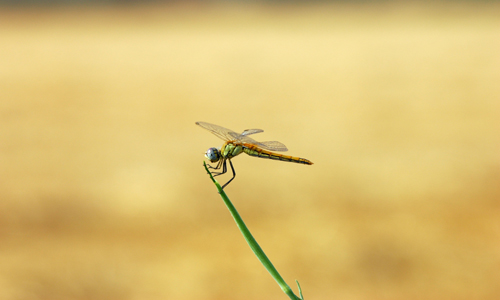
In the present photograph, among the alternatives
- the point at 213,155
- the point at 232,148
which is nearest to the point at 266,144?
the point at 232,148

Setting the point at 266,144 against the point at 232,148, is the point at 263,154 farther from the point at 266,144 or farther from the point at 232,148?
the point at 232,148

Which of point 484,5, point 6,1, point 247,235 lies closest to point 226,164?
point 247,235

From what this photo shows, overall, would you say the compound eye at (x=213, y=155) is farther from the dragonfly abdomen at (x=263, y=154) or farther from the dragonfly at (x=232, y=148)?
the dragonfly abdomen at (x=263, y=154)

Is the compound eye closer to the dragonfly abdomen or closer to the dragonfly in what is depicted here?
the dragonfly

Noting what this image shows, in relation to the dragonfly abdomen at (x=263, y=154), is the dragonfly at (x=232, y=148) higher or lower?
higher

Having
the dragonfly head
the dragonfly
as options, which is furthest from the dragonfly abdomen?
the dragonfly head

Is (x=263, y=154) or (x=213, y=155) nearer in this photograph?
(x=213, y=155)

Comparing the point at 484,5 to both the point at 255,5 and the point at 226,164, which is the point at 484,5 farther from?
the point at 226,164

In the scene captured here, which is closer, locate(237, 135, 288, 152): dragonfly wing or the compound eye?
the compound eye

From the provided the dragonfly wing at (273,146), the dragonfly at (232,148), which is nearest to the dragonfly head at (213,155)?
the dragonfly at (232,148)
